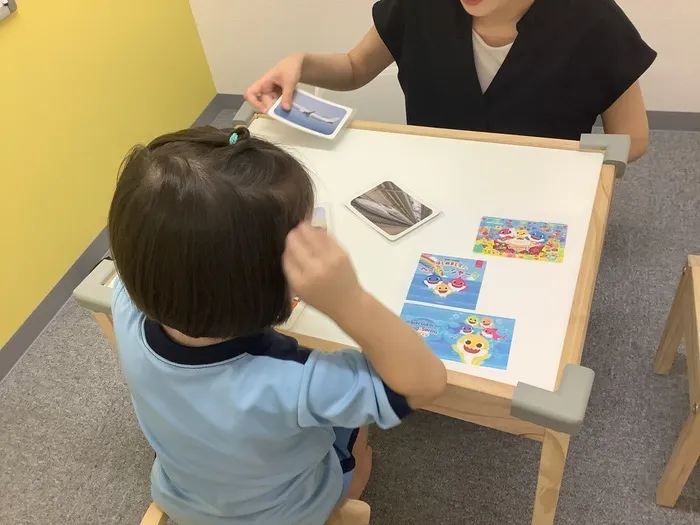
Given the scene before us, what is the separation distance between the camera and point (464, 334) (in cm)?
85

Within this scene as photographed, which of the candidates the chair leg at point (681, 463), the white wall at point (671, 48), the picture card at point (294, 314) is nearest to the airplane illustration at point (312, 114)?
the picture card at point (294, 314)

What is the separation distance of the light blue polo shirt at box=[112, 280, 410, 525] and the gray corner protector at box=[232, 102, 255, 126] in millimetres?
562

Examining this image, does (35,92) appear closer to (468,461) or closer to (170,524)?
(170,524)

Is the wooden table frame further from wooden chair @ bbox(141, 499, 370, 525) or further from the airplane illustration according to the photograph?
the airplane illustration

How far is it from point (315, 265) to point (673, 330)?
40.8 inches

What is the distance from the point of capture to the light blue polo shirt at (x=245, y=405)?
70 cm

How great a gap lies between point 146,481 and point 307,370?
0.93 m

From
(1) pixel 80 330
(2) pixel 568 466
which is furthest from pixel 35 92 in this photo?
(2) pixel 568 466

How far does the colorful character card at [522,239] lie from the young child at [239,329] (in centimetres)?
29

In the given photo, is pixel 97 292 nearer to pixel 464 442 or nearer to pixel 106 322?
pixel 106 322

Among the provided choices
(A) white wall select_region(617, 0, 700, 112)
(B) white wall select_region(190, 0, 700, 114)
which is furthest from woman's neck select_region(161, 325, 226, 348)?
(A) white wall select_region(617, 0, 700, 112)

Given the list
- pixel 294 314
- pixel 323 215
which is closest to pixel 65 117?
pixel 323 215

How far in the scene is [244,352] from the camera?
71 centimetres

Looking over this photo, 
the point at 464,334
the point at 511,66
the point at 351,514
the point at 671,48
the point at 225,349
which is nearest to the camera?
the point at 225,349
